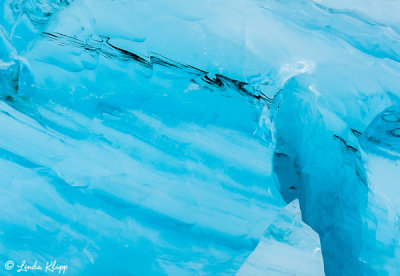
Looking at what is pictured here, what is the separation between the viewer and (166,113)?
707 millimetres

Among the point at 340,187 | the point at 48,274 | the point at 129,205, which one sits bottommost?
the point at 48,274

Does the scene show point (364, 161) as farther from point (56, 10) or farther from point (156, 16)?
point (56, 10)

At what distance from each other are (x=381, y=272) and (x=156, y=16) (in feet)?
2.04

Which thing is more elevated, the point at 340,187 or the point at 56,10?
the point at 56,10

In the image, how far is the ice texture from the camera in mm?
697

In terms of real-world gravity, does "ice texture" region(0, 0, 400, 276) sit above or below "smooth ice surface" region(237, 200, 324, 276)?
above

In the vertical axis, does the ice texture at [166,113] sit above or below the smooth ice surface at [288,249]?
above

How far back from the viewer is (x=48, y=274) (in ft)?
2.29

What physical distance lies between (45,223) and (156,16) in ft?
1.34

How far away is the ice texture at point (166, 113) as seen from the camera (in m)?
0.70

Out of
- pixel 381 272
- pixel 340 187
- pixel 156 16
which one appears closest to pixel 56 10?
pixel 156 16

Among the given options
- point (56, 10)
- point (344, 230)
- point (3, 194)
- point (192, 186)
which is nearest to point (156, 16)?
point (56, 10)

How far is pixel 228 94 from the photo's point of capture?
2.33 feet

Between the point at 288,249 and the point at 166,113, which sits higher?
the point at 166,113
